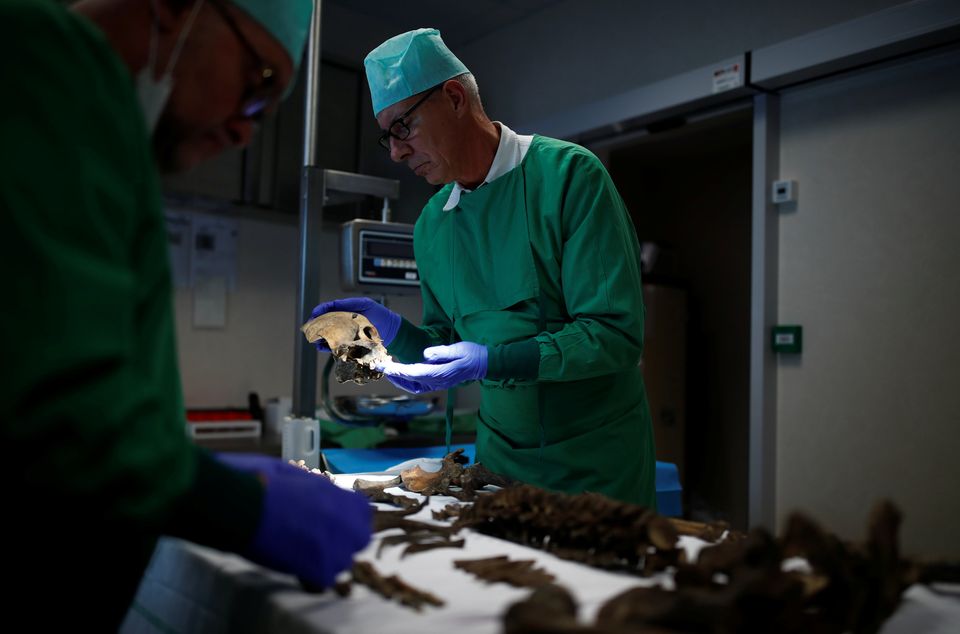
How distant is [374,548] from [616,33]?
352 cm

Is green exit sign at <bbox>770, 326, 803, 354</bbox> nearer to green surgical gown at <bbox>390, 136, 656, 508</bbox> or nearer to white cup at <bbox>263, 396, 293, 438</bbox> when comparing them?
green surgical gown at <bbox>390, 136, 656, 508</bbox>

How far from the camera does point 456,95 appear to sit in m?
1.96

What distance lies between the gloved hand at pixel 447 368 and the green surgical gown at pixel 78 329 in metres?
1.02

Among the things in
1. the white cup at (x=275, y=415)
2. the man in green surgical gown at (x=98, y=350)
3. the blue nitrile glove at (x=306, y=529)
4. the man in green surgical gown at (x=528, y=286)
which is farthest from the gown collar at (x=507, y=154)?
the white cup at (x=275, y=415)

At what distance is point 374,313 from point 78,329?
1574mm

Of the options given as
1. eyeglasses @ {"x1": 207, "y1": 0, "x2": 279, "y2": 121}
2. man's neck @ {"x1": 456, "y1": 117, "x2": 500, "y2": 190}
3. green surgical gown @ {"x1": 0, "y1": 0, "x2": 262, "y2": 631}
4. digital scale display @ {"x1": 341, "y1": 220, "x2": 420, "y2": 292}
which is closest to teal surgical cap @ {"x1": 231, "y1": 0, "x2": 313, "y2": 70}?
eyeglasses @ {"x1": 207, "y1": 0, "x2": 279, "y2": 121}

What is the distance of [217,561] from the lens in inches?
39.5

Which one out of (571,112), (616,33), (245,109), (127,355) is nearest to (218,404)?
(571,112)

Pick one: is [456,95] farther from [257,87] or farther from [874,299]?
[874,299]

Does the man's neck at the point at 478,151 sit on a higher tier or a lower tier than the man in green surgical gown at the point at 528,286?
higher

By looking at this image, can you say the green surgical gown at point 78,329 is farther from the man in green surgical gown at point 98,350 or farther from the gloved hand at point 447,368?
the gloved hand at point 447,368

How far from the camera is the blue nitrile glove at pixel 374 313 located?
216 cm

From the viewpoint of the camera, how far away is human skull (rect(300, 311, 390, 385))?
186 cm

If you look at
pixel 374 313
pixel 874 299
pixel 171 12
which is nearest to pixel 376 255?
pixel 374 313
